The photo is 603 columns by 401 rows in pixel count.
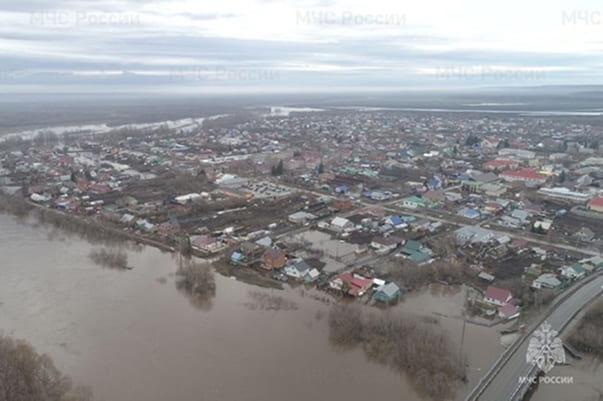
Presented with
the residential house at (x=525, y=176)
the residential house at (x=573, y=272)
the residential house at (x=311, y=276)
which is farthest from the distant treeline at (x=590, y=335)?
the residential house at (x=525, y=176)

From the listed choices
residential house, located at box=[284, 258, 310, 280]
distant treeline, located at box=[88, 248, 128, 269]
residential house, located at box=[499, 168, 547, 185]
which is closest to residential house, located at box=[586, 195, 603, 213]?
residential house, located at box=[499, 168, 547, 185]

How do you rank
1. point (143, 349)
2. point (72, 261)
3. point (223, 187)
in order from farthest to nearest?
point (223, 187), point (72, 261), point (143, 349)

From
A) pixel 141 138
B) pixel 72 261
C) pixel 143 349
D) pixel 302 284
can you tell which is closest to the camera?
pixel 143 349

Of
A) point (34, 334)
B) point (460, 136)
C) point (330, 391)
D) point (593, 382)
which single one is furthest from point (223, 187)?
point (460, 136)

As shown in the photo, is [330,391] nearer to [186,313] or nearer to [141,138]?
[186,313]

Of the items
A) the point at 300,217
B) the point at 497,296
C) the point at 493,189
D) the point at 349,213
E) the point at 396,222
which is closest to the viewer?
the point at 497,296

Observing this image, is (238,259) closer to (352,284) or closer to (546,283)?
(352,284)

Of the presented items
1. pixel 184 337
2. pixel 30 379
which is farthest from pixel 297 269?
pixel 30 379
